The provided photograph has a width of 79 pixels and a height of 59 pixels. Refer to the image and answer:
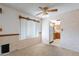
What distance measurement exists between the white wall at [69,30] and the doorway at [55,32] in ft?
0.34

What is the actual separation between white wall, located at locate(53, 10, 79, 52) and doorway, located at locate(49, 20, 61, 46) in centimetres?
10

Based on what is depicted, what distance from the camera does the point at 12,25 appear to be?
1.79 meters

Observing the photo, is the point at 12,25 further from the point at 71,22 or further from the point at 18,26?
the point at 71,22

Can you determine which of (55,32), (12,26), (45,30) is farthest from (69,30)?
(12,26)

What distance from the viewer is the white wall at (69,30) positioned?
6.59ft

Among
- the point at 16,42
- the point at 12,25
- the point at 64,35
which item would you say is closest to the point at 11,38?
the point at 16,42

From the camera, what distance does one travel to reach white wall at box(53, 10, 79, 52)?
201 cm

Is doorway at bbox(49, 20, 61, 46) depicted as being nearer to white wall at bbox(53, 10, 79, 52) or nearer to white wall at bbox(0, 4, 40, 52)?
white wall at bbox(53, 10, 79, 52)

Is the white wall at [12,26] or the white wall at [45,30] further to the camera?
the white wall at [45,30]

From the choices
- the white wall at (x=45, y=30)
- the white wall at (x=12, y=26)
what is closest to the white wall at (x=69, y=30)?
the white wall at (x=45, y=30)

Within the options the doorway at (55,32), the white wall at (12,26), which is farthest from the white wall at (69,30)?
the white wall at (12,26)

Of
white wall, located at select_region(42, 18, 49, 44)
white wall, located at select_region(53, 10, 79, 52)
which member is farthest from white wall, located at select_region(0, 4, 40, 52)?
white wall, located at select_region(53, 10, 79, 52)

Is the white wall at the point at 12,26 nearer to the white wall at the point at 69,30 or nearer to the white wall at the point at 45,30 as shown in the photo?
the white wall at the point at 45,30

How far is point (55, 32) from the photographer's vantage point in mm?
2094
